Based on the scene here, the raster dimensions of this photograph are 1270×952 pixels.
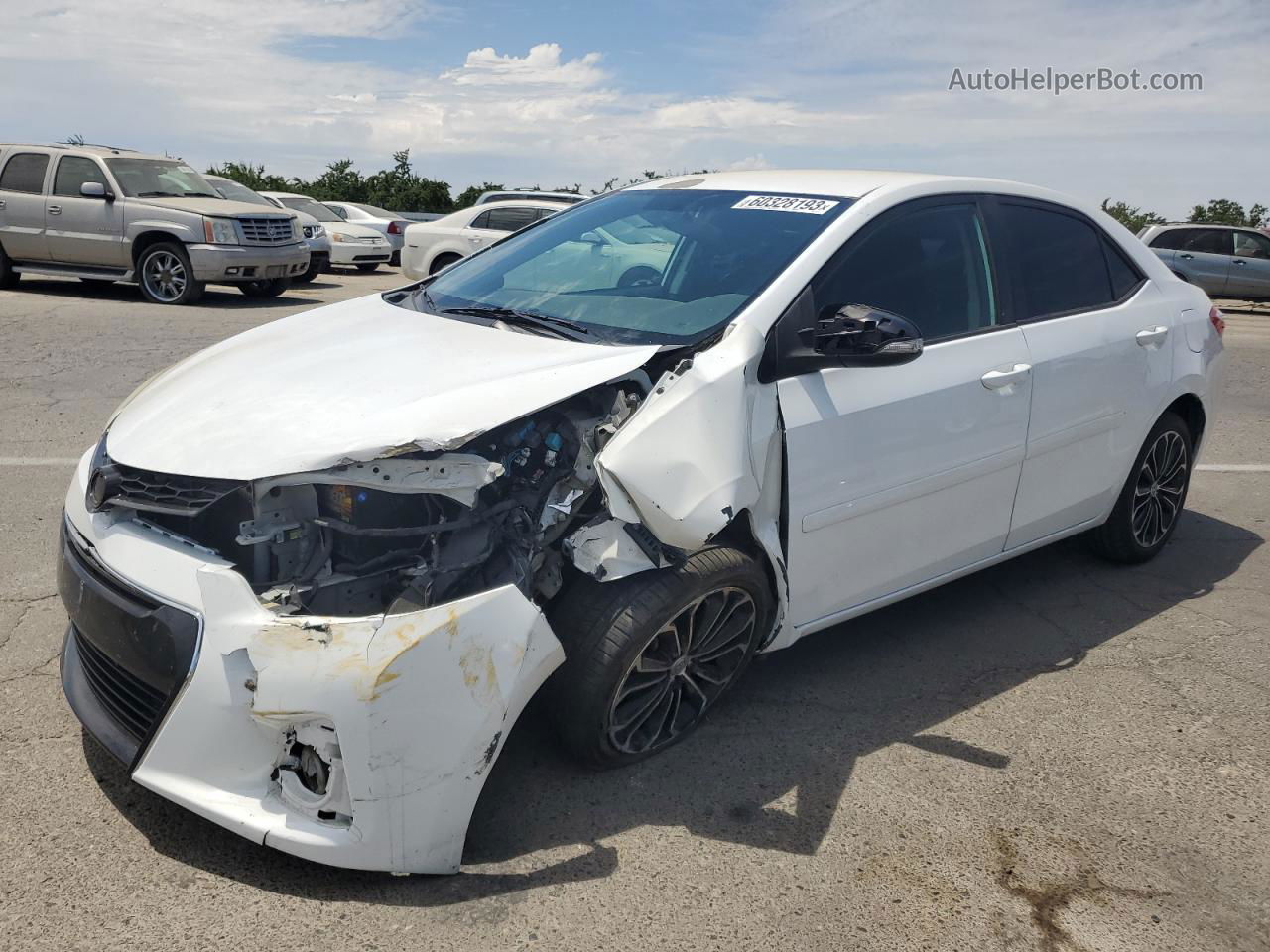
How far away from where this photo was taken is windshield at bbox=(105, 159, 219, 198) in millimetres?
12984

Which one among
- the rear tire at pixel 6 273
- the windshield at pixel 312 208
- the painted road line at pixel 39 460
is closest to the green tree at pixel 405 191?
→ the windshield at pixel 312 208

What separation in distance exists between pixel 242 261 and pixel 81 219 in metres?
2.00

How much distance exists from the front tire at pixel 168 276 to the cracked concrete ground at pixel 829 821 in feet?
29.5

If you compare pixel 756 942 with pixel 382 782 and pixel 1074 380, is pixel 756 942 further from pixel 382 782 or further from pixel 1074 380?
pixel 1074 380

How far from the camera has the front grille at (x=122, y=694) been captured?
2.63 meters

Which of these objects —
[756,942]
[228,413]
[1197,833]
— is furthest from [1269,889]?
[228,413]

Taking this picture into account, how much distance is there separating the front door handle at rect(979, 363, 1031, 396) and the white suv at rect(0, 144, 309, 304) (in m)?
10.9

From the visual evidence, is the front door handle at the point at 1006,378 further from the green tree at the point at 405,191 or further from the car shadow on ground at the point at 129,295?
the green tree at the point at 405,191

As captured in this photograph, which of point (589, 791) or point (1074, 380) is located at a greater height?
point (1074, 380)

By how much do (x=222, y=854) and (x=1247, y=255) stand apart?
20.9 meters

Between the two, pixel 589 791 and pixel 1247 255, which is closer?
pixel 589 791

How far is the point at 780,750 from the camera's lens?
10.9 ft

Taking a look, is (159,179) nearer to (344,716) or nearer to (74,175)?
(74,175)

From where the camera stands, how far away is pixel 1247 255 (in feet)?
63.0
